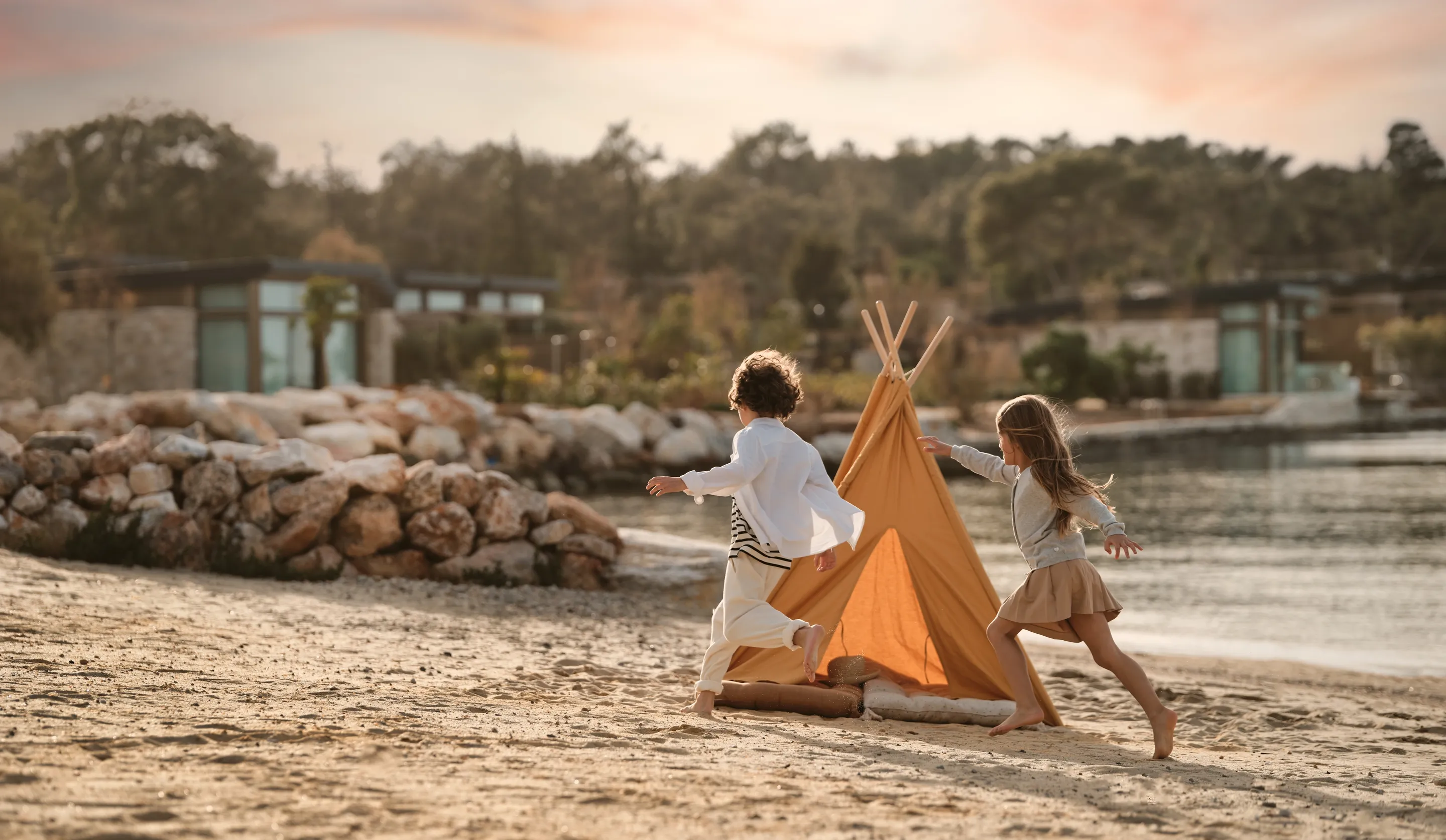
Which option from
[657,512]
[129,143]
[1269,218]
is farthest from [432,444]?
[1269,218]

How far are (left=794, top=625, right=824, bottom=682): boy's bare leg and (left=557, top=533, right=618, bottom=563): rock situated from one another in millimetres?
3843

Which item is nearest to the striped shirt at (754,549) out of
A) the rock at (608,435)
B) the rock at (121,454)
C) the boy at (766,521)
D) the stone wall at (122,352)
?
the boy at (766,521)

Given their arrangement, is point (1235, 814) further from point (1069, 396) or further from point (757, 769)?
point (1069, 396)

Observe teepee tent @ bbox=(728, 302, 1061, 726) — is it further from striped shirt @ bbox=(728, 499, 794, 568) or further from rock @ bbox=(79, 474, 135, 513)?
rock @ bbox=(79, 474, 135, 513)

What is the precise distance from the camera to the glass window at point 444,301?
35.5 metres

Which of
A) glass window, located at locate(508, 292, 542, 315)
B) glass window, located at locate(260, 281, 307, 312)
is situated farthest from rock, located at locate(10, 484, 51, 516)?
glass window, located at locate(508, 292, 542, 315)

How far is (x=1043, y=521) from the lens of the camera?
4453 millimetres

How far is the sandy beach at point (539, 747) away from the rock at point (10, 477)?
1.42m

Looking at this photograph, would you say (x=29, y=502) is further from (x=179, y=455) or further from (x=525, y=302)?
(x=525, y=302)

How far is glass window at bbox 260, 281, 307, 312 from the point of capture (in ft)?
90.3

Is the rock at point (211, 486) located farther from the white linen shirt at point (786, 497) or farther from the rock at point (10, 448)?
the white linen shirt at point (786, 497)

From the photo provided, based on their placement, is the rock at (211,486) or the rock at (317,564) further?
the rock at (211,486)

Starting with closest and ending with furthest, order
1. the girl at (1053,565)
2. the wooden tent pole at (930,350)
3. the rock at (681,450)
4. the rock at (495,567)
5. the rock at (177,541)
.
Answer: the girl at (1053,565), the wooden tent pole at (930,350), the rock at (177,541), the rock at (495,567), the rock at (681,450)

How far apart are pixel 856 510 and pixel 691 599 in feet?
11.7
